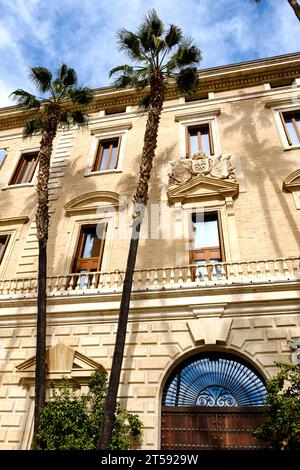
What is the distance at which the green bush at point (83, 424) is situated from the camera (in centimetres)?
679

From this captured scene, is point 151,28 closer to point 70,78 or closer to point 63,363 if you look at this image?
point 70,78

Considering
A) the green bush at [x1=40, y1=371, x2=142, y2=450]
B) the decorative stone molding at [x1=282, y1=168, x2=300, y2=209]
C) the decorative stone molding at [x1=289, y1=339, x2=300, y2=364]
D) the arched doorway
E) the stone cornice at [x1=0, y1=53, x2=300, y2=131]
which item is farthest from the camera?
the stone cornice at [x1=0, y1=53, x2=300, y2=131]

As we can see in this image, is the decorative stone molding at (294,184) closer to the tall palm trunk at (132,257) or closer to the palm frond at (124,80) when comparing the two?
the tall palm trunk at (132,257)

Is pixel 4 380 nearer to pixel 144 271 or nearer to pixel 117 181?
pixel 144 271

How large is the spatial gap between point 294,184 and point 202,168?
3258 mm

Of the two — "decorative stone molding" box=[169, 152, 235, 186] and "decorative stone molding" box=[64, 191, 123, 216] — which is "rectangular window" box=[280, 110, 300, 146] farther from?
"decorative stone molding" box=[64, 191, 123, 216]

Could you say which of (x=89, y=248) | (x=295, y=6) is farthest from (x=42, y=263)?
(x=295, y=6)

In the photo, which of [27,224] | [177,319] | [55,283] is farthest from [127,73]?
[177,319]

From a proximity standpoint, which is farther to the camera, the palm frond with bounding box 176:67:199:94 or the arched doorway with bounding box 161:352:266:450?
the palm frond with bounding box 176:67:199:94

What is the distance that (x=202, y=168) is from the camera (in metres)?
12.6

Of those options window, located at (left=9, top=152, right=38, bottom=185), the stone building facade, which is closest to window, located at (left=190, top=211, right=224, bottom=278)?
the stone building facade

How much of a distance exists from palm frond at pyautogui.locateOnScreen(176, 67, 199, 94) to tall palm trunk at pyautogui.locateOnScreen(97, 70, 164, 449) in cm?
137

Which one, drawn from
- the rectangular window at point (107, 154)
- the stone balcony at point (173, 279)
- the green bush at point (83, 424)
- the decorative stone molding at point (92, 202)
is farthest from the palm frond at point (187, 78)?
the green bush at point (83, 424)

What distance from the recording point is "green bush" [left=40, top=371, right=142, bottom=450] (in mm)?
6789
